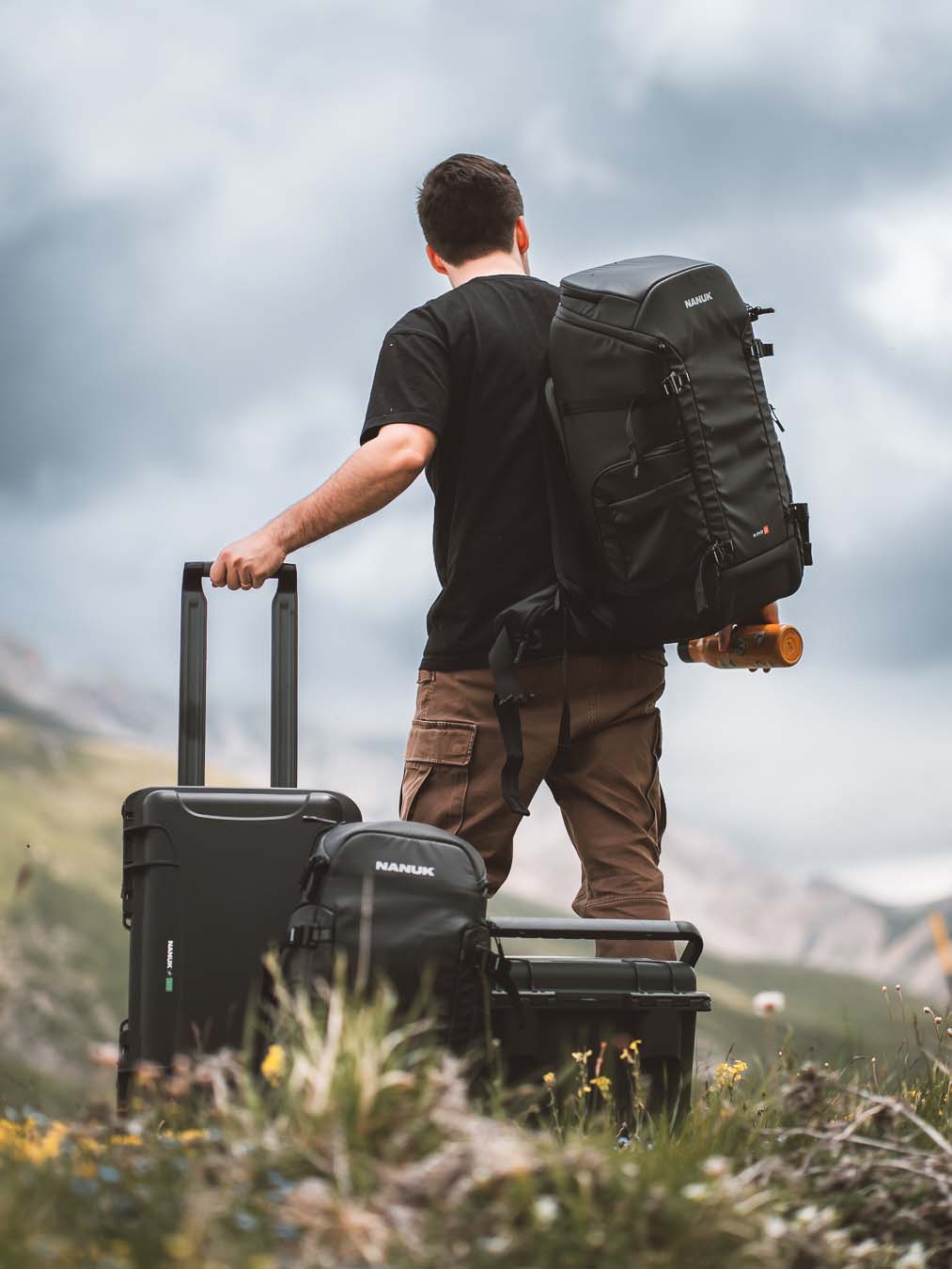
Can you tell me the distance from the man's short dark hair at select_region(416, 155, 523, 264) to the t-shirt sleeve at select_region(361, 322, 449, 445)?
0.52 meters

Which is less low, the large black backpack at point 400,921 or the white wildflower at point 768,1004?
the large black backpack at point 400,921

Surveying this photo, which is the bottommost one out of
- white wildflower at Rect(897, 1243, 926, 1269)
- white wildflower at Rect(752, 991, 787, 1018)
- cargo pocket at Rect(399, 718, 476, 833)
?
white wildflower at Rect(897, 1243, 926, 1269)

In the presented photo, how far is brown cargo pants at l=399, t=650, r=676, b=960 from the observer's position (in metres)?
4.43

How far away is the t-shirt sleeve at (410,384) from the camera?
14.3 feet

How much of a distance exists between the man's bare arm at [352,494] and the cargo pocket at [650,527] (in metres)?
0.53

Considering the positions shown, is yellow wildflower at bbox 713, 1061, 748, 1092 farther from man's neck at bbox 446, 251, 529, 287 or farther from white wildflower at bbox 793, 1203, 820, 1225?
man's neck at bbox 446, 251, 529, 287

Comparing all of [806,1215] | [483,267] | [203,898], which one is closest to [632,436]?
[483,267]

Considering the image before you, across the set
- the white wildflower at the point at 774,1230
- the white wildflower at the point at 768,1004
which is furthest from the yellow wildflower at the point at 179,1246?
the white wildflower at the point at 768,1004

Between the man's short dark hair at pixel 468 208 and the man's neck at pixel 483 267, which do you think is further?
the man's neck at pixel 483 267

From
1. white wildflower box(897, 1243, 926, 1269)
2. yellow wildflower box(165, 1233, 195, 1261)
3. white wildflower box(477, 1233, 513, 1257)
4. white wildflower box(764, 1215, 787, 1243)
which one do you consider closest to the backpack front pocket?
white wildflower box(897, 1243, 926, 1269)

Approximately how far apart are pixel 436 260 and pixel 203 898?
84.2 inches

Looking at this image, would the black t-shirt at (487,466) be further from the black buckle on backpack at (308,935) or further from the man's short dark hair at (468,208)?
the black buckle on backpack at (308,935)

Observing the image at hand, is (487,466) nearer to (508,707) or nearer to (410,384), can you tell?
(410,384)

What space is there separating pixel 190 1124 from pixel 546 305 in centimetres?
261
